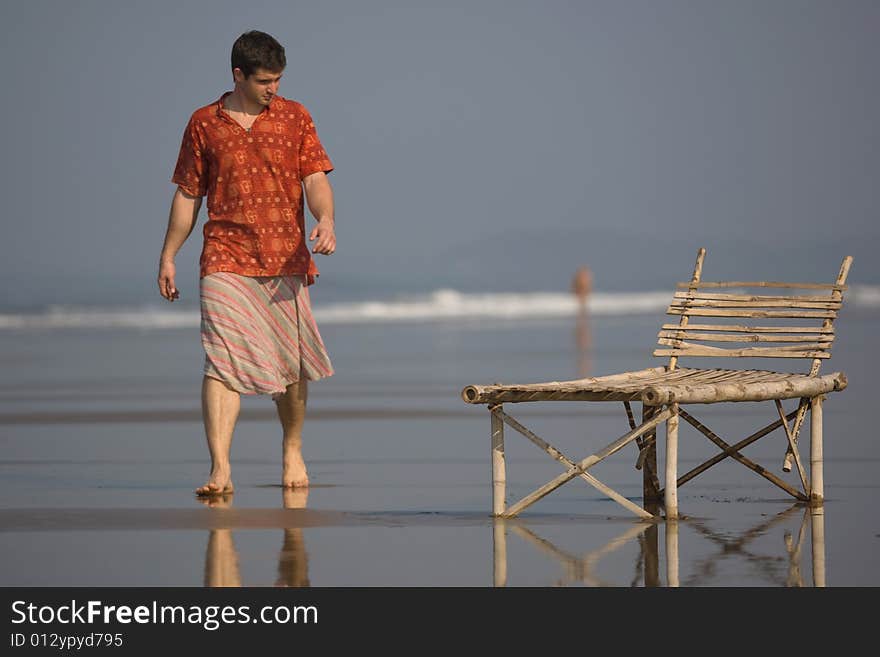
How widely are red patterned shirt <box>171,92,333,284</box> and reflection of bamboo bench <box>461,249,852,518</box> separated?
4.97ft

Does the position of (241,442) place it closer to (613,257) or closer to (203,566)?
(203,566)

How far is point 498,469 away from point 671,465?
2.21 ft

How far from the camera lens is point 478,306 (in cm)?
3794

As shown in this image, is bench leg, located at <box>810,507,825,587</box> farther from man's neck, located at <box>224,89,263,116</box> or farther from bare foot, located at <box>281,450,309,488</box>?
man's neck, located at <box>224,89,263,116</box>

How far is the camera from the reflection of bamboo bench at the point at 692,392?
602cm

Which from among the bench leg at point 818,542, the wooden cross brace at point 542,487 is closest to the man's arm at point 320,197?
the wooden cross brace at point 542,487

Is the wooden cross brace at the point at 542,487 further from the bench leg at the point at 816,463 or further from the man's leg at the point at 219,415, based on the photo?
the man's leg at the point at 219,415

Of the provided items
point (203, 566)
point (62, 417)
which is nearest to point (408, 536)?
point (203, 566)

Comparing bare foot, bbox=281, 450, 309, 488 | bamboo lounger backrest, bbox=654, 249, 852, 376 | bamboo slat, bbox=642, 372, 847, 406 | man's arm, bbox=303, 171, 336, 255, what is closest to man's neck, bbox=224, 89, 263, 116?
man's arm, bbox=303, 171, 336, 255

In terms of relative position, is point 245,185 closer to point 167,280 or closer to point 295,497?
point 167,280

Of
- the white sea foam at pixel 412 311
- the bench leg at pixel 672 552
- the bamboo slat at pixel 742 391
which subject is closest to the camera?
the bench leg at pixel 672 552

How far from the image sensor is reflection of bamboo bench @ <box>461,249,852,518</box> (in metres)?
6.02

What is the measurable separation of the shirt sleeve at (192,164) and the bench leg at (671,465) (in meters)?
2.52
